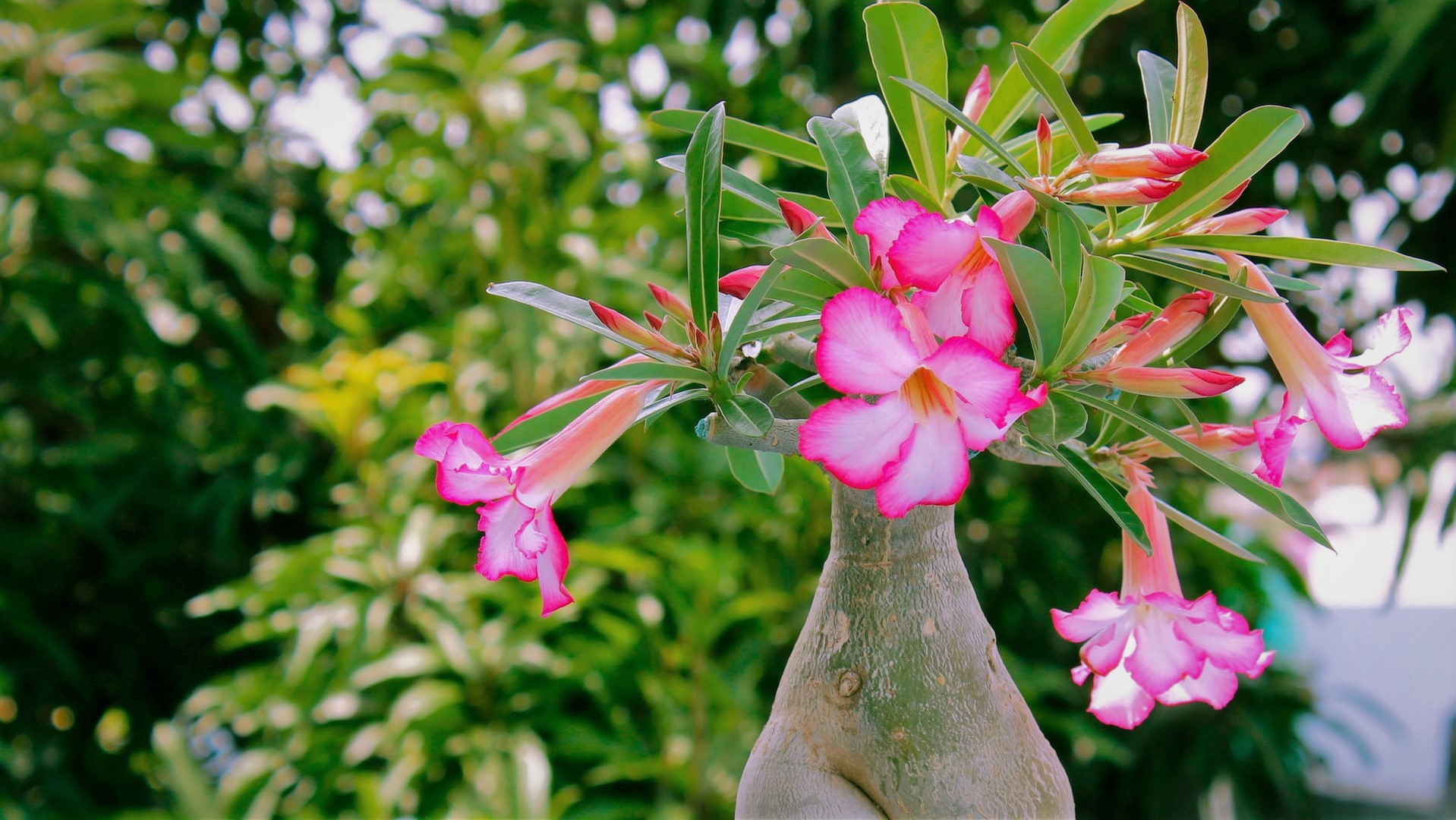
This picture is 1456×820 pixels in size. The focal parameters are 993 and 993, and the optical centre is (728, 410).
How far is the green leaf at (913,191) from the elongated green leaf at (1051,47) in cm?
8

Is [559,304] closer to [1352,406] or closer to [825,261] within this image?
[825,261]

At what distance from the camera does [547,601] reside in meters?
0.33

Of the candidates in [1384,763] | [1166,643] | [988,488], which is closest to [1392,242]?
[988,488]

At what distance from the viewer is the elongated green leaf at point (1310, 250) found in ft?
1.06

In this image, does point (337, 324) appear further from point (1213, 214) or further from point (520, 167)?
point (1213, 214)

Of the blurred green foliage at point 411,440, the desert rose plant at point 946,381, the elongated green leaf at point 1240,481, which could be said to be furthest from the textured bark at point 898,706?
the blurred green foliage at point 411,440

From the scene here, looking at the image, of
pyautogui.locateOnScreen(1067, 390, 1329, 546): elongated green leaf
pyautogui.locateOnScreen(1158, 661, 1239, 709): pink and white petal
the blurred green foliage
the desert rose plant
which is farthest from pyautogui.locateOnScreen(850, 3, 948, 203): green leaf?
the blurred green foliage

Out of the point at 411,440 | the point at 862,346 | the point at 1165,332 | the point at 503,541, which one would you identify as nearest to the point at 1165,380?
the point at 1165,332

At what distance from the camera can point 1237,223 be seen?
0.35 metres

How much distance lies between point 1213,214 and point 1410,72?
1.07 metres

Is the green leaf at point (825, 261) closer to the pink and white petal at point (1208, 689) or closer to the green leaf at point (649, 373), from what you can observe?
the green leaf at point (649, 373)

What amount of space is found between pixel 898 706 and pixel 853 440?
0.15 meters

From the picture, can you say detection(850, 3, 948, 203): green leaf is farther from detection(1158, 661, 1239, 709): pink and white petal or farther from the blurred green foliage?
the blurred green foliage

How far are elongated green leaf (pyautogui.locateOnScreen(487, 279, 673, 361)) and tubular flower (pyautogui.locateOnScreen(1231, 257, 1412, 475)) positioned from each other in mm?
195
